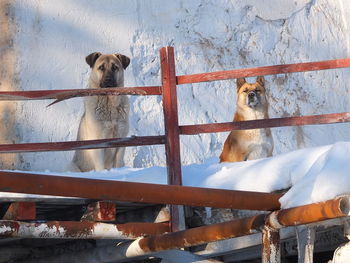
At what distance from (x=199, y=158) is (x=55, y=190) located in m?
8.18

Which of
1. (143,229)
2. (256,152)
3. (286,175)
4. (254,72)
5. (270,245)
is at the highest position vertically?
(254,72)

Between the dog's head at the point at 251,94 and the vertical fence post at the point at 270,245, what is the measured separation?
20.6 feet

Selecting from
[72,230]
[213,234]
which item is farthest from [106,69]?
[213,234]

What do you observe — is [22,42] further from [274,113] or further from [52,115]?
[274,113]

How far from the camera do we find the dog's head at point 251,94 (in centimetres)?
1135

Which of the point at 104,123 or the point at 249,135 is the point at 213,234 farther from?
the point at 249,135

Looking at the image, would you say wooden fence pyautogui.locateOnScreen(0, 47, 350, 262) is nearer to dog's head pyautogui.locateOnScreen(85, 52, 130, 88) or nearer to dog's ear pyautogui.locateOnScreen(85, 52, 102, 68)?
dog's head pyautogui.locateOnScreen(85, 52, 130, 88)

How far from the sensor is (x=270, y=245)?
5102 mm

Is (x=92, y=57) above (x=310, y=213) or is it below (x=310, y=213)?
above

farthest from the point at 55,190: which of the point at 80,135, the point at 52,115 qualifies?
the point at 52,115

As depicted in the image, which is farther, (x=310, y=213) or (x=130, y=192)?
(x=130, y=192)

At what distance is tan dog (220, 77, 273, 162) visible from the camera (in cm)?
1073

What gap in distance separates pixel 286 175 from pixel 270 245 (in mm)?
884

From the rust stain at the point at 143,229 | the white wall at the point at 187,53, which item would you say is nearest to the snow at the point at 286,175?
the rust stain at the point at 143,229
